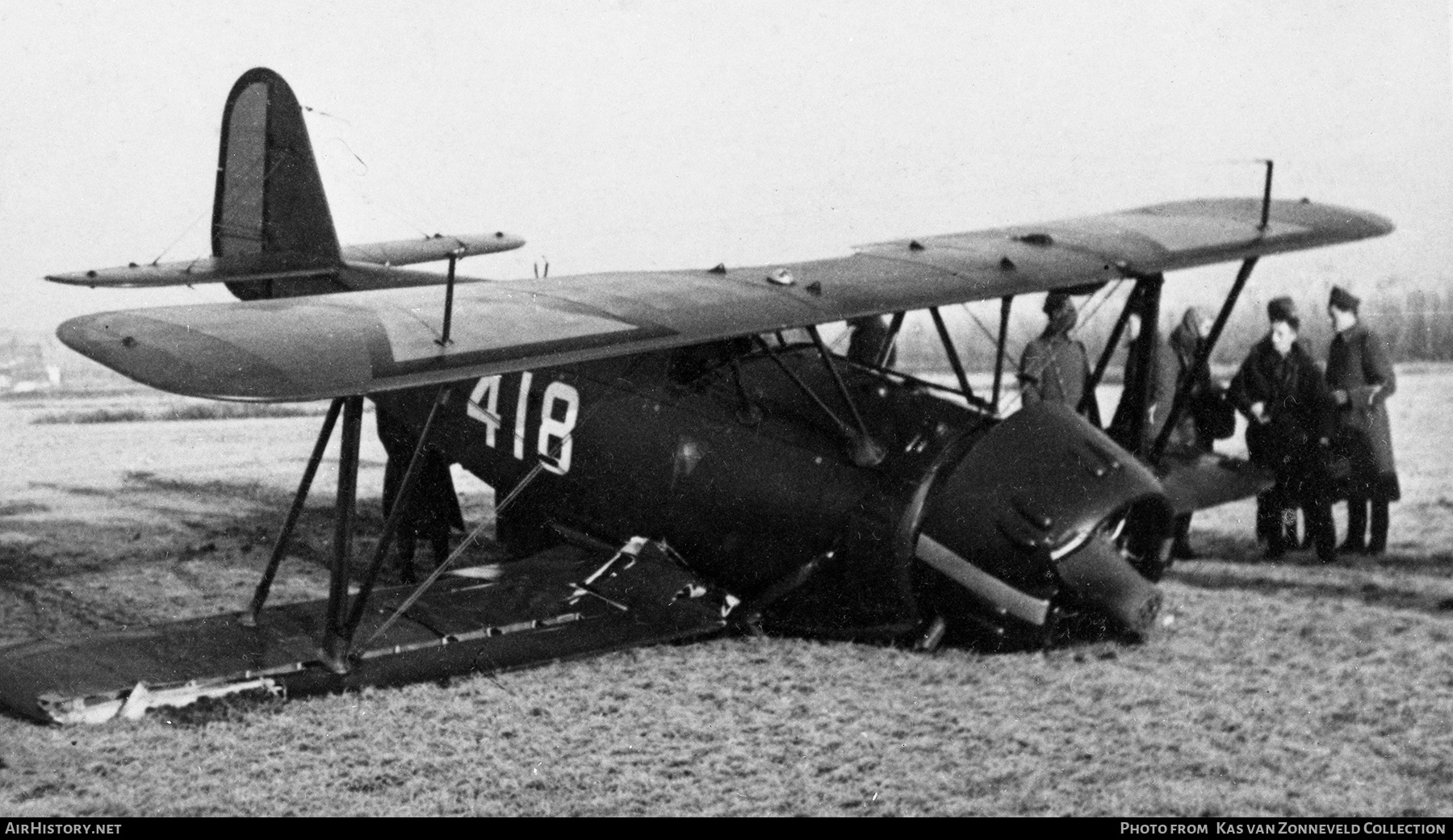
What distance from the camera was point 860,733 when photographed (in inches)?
177

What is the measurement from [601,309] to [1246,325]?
43.7 feet

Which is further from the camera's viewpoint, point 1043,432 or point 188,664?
point 1043,432

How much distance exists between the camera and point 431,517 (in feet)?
24.6

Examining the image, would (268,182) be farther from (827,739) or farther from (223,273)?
(827,739)

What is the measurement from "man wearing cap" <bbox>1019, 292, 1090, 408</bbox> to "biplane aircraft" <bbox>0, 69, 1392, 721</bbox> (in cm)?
→ 60

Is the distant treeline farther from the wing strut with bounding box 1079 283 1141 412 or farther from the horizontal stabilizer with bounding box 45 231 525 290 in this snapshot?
the horizontal stabilizer with bounding box 45 231 525 290

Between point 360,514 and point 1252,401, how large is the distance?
6661mm

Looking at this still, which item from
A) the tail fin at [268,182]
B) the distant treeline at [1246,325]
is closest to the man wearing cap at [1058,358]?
A: the distant treeline at [1246,325]

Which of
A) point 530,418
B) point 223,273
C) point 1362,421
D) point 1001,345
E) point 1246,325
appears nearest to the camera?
point 1001,345

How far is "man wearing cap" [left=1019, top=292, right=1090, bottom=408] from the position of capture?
7.30 m

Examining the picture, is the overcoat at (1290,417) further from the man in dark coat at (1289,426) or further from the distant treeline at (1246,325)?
the distant treeline at (1246,325)

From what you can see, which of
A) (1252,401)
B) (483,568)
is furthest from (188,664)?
Answer: (1252,401)

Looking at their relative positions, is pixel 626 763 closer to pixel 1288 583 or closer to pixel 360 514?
pixel 1288 583

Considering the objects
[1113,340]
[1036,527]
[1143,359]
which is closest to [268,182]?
[1113,340]
